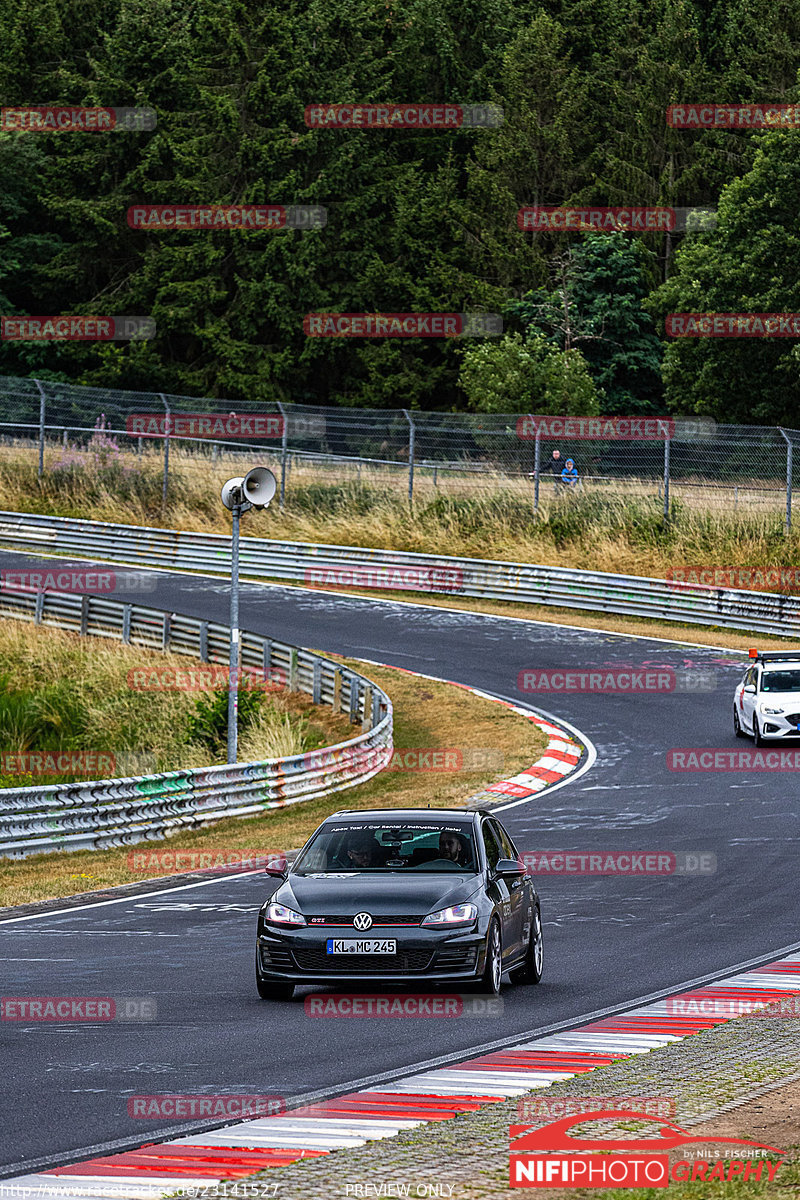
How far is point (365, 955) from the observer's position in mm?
10992

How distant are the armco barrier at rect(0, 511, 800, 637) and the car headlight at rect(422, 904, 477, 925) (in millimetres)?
27411

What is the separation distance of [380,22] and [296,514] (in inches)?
1517

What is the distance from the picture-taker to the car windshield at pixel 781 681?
88.6 ft

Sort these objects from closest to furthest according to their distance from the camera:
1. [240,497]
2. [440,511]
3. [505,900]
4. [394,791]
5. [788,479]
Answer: [505,900], [240,497], [394,791], [788,479], [440,511]

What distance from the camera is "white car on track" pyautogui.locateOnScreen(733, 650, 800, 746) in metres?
26.5

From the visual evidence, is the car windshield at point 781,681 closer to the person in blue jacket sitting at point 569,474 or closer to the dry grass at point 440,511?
the dry grass at point 440,511

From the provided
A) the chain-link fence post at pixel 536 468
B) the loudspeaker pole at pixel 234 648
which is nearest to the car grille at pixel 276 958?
the loudspeaker pole at pixel 234 648

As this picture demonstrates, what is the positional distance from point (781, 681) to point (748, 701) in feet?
1.98

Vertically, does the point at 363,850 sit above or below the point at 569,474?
below

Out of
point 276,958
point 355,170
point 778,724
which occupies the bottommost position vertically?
point 778,724

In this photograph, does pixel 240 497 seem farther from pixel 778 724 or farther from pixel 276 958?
pixel 276 958

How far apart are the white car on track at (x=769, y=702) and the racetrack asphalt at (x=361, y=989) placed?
0.54m

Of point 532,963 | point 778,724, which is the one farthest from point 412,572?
point 532,963

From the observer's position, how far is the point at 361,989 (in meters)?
11.3
